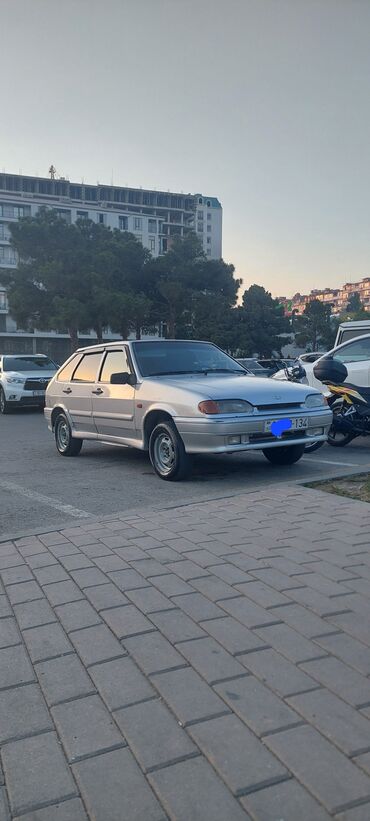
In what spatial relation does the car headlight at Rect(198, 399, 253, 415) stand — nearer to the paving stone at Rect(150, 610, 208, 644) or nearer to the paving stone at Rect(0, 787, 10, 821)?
the paving stone at Rect(150, 610, 208, 644)

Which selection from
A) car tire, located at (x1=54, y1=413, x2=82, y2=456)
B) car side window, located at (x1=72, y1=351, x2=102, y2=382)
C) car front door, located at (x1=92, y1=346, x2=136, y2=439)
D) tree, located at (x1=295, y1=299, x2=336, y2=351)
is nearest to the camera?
car front door, located at (x1=92, y1=346, x2=136, y2=439)

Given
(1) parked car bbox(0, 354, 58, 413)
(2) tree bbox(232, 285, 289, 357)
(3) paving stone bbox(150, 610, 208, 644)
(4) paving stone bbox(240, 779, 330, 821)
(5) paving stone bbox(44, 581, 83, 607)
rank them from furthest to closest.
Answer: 1. (2) tree bbox(232, 285, 289, 357)
2. (1) parked car bbox(0, 354, 58, 413)
3. (5) paving stone bbox(44, 581, 83, 607)
4. (3) paving stone bbox(150, 610, 208, 644)
5. (4) paving stone bbox(240, 779, 330, 821)

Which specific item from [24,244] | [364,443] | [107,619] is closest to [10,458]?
[364,443]

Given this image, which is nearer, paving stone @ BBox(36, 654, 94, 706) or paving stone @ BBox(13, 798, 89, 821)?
paving stone @ BBox(13, 798, 89, 821)

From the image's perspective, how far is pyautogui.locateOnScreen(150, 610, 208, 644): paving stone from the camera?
3.03 meters

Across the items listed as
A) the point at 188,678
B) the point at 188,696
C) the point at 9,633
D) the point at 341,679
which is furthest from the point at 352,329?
the point at 188,696

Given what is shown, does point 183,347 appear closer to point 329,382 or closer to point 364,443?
point 329,382

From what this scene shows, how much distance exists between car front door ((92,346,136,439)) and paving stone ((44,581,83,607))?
13.4ft

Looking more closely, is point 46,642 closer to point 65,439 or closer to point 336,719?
point 336,719

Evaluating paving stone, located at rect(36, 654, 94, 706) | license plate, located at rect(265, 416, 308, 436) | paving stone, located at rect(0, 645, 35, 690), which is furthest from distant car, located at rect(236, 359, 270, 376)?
paving stone, located at rect(36, 654, 94, 706)

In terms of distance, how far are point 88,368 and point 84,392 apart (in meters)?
0.38

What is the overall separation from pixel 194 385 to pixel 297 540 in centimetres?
295

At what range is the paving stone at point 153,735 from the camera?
85.4 inches

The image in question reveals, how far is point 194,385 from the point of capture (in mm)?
7078
